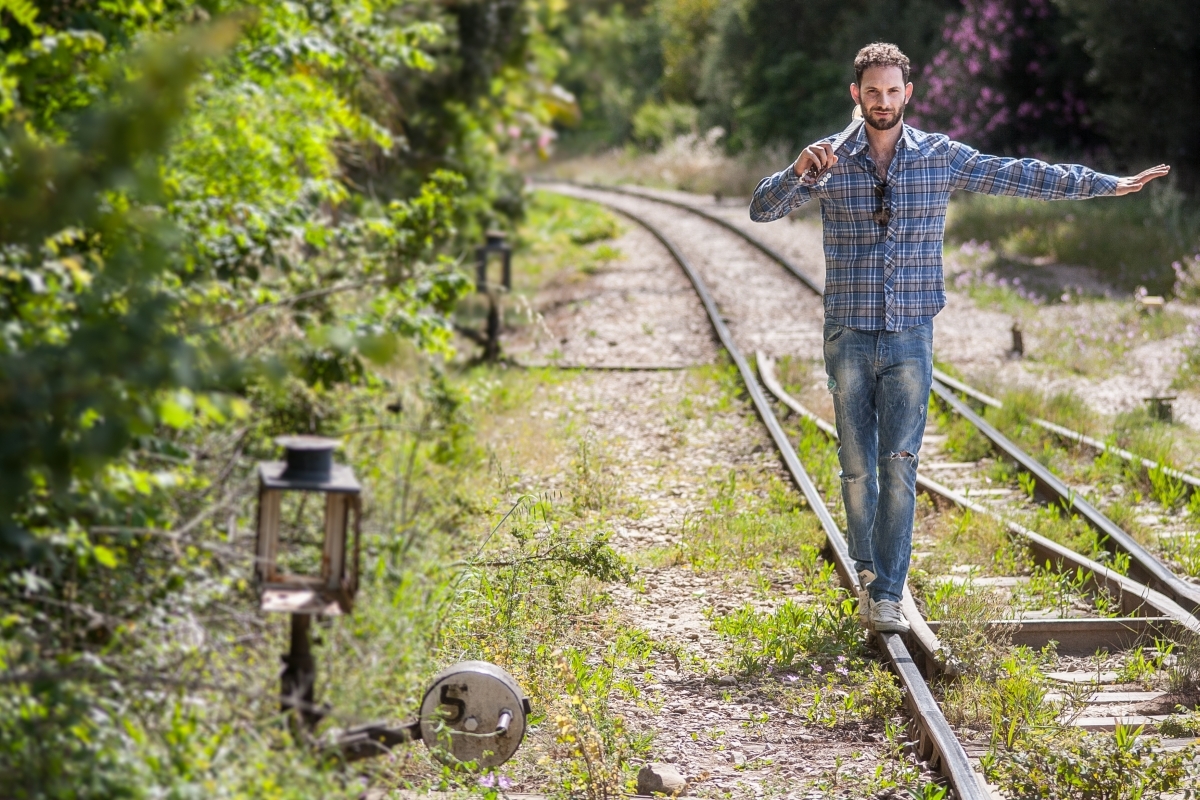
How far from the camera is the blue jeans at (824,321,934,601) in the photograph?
18.2 feet

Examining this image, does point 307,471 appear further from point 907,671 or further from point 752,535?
point 752,535

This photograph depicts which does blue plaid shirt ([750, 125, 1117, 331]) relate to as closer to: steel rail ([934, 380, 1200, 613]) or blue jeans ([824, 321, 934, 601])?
blue jeans ([824, 321, 934, 601])

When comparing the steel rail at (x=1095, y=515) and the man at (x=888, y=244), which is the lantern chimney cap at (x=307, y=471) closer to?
the man at (x=888, y=244)

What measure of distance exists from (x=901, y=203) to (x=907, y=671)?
76.5 inches

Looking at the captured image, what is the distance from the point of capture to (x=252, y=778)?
3254 mm

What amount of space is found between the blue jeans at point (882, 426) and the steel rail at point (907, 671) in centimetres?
31

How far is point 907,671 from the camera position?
208 inches

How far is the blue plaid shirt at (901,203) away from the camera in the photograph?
5504 mm

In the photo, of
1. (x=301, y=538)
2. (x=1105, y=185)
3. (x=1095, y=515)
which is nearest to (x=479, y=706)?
(x=301, y=538)

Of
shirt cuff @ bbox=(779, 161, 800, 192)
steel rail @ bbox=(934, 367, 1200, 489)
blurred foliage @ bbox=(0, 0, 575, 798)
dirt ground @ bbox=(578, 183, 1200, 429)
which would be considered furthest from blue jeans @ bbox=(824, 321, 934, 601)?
dirt ground @ bbox=(578, 183, 1200, 429)

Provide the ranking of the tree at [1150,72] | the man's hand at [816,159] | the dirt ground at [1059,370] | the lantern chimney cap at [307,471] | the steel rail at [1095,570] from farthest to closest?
the tree at [1150,72], the dirt ground at [1059,370], the steel rail at [1095,570], the man's hand at [816,159], the lantern chimney cap at [307,471]

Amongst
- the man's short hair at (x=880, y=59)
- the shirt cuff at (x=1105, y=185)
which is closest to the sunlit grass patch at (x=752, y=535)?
the shirt cuff at (x=1105, y=185)

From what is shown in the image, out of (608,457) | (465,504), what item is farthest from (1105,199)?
(465,504)

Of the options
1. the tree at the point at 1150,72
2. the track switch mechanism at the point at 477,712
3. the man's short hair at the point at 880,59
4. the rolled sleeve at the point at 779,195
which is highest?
the tree at the point at 1150,72
